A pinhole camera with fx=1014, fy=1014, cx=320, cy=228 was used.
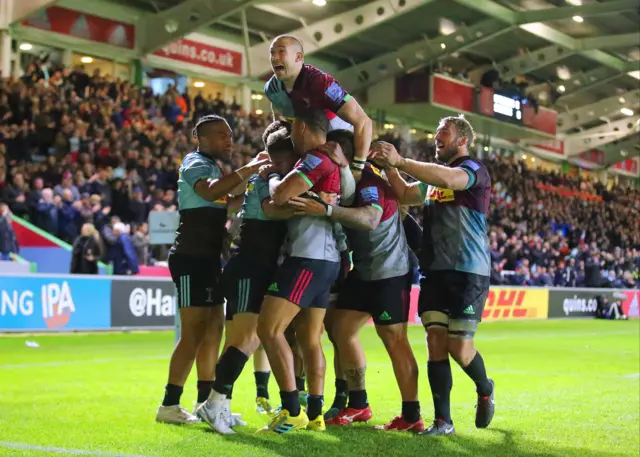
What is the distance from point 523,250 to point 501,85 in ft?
27.6

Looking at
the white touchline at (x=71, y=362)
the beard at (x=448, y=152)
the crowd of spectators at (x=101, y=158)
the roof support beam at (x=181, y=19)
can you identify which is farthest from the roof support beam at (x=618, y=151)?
the beard at (x=448, y=152)

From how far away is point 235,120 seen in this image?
29.0 metres

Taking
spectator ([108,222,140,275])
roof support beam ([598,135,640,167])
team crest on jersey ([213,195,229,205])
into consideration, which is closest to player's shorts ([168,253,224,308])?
team crest on jersey ([213,195,229,205])

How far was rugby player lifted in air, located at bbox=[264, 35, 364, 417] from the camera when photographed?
6.95m

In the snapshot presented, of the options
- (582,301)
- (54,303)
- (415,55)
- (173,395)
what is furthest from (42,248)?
(415,55)

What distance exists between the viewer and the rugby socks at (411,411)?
23.8 feet

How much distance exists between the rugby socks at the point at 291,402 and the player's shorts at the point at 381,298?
0.85 m

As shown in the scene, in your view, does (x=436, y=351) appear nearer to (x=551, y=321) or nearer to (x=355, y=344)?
(x=355, y=344)

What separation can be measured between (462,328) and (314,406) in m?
1.18

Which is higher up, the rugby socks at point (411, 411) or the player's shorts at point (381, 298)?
the player's shorts at point (381, 298)

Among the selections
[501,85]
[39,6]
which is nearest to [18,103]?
[39,6]

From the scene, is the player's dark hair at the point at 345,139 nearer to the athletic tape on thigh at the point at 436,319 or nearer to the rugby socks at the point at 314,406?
the athletic tape on thigh at the point at 436,319

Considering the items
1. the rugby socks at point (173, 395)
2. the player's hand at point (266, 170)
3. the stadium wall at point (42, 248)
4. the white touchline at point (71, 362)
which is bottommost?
the white touchline at point (71, 362)

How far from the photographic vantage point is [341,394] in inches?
313
